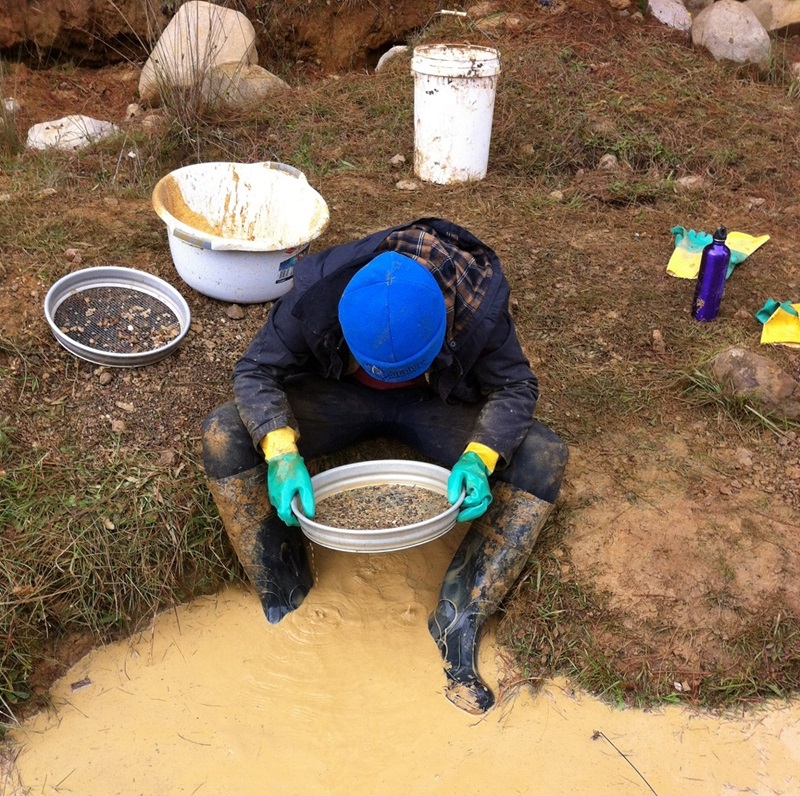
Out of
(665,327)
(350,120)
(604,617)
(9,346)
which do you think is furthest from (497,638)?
(350,120)

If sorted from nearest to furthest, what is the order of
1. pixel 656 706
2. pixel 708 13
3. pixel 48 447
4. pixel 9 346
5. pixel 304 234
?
pixel 656 706, pixel 48 447, pixel 9 346, pixel 304 234, pixel 708 13

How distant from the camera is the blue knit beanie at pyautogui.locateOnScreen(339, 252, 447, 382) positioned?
1.78m

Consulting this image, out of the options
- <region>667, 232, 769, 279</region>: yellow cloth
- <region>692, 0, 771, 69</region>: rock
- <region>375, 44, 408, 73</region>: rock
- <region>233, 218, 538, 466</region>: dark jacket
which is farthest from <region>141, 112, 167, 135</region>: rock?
<region>692, 0, 771, 69</region>: rock

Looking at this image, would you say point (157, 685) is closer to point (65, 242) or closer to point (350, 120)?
point (65, 242)

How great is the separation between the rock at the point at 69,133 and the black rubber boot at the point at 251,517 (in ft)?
8.86

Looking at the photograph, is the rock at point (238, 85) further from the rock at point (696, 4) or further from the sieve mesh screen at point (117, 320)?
the rock at point (696, 4)

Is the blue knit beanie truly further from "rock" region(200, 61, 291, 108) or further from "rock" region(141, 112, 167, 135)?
"rock" region(200, 61, 291, 108)

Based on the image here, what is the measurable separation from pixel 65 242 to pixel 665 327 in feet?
7.71

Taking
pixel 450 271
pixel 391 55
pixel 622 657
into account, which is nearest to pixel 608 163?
pixel 391 55

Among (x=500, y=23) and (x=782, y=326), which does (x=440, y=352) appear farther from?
(x=500, y=23)

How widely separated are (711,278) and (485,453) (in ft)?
4.73

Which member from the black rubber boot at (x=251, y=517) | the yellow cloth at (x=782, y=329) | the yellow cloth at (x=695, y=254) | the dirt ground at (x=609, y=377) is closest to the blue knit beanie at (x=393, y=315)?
the black rubber boot at (x=251, y=517)

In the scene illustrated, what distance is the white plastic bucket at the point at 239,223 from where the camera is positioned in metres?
2.86

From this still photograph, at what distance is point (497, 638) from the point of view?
7.68ft
